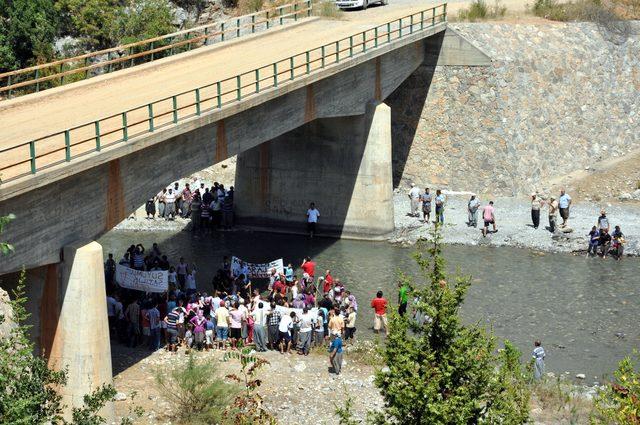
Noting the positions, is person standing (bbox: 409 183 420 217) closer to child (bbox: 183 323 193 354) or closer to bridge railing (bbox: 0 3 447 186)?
bridge railing (bbox: 0 3 447 186)

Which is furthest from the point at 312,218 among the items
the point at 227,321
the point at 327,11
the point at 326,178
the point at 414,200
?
the point at 227,321

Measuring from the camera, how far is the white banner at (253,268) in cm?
3456

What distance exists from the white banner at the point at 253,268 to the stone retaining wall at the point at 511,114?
13972 mm

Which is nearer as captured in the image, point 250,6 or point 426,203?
point 426,203

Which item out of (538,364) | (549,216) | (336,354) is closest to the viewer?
(538,364)

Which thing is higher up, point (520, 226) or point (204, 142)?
point (204, 142)

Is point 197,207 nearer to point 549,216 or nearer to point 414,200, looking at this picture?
point 414,200

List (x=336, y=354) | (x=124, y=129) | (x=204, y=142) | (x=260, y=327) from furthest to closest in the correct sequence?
(x=204, y=142) → (x=260, y=327) → (x=336, y=354) → (x=124, y=129)

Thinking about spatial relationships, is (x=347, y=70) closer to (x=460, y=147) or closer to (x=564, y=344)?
(x=460, y=147)

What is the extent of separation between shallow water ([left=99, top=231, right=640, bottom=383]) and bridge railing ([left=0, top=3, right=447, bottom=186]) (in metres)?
6.61

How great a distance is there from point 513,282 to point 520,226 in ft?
17.8

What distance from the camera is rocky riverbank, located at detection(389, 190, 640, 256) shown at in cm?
4112

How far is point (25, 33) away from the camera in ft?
185

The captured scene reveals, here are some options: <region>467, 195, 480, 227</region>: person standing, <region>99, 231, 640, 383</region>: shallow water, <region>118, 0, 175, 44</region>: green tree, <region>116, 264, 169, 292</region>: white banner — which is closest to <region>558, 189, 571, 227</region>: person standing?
<region>99, 231, 640, 383</region>: shallow water
